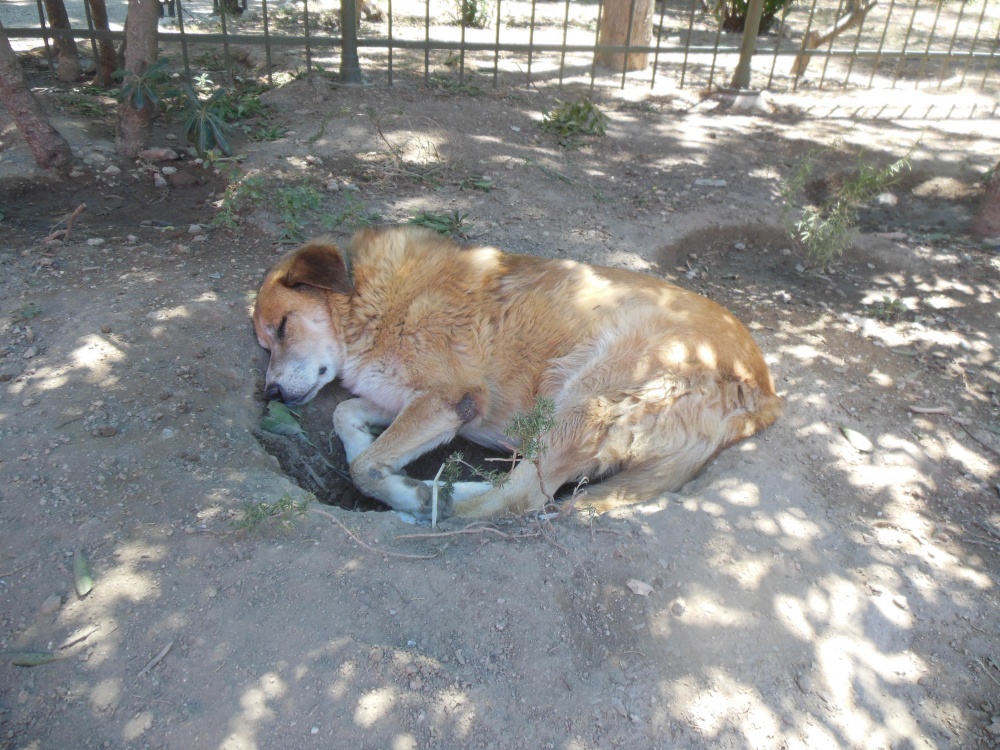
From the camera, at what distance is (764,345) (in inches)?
184

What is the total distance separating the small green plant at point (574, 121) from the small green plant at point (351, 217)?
2.72m

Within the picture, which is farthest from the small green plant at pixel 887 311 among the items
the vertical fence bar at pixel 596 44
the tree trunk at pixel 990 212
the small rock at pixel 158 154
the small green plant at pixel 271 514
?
the small rock at pixel 158 154

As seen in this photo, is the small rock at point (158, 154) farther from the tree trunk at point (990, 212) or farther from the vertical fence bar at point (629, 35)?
the tree trunk at point (990, 212)

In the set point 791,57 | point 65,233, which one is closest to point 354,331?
point 65,233

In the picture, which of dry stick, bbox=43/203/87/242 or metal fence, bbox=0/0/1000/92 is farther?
metal fence, bbox=0/0/1000/92

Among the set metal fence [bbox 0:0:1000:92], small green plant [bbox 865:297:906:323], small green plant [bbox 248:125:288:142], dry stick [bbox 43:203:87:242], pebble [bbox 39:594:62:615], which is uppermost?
metal fence [bbox 0:0:1000:92]

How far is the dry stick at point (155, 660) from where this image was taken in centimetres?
238

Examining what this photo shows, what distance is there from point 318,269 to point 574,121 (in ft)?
14.1

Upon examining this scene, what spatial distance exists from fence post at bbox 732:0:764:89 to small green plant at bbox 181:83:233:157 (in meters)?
6.05

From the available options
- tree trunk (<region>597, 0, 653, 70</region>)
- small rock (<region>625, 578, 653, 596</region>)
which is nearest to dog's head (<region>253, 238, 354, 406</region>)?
small rock (<region>625, 578, 653, 596</region>)

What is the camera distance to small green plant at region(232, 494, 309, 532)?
113 inches

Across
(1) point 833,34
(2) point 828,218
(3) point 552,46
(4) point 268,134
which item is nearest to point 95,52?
(4) point 268,134

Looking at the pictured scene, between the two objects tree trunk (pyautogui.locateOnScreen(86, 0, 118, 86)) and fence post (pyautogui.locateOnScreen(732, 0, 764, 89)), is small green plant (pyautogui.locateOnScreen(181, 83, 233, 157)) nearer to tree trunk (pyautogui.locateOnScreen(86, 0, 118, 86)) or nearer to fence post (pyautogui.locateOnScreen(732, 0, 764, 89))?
tree trunk (pyautogui.locateOnScreen(86, 0, 118, 86))

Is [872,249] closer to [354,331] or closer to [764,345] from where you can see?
[764,345]
